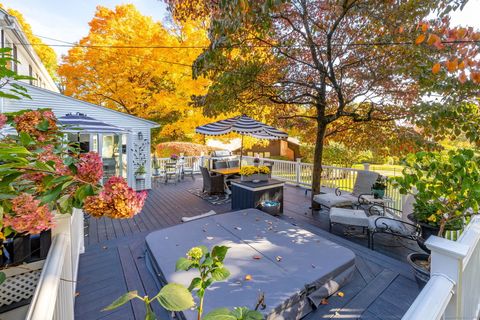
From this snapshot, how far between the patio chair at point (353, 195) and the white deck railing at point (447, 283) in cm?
366

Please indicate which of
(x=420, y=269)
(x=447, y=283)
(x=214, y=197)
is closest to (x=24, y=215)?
(x=447, y=283)

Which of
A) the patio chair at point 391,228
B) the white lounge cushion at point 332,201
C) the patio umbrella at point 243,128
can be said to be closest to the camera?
the patio chair at point 391,228

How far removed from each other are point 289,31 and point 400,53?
2.75 metres

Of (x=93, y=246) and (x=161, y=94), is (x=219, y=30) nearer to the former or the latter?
(x=93, y=246)

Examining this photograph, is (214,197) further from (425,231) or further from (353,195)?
(425,231)

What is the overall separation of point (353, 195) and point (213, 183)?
4242 millimetres

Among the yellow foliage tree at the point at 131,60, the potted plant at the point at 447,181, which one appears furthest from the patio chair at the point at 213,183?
the potted plant at the point at 447,181

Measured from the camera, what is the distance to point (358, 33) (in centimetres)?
527

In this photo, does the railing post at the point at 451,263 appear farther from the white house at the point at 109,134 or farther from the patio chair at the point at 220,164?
the white house at the point at 109,134

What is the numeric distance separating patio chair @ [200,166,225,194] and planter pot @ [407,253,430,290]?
5568 millimetres

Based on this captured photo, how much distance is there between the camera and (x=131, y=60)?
1152 centimetres

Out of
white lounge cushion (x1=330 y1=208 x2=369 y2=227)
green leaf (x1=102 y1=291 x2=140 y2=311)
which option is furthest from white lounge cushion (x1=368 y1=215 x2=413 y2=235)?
green leaf (x1=102 y1=291 x2=140 y2=311)

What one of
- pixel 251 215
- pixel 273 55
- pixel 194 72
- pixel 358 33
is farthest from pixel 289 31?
pixel 251 215

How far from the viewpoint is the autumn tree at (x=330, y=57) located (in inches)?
173
